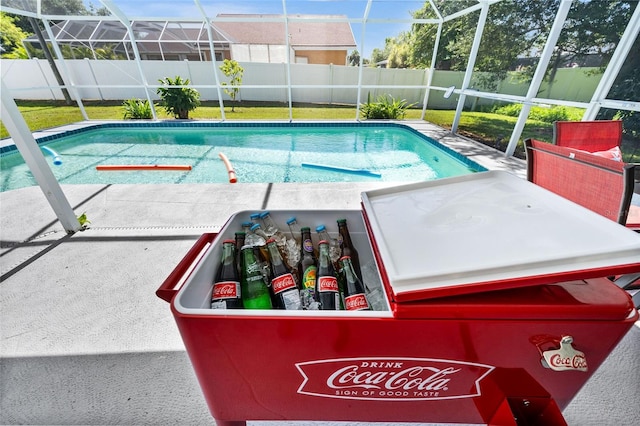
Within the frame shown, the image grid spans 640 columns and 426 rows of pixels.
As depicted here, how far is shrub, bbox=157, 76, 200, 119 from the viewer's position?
263 inches

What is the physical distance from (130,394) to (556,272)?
139cm

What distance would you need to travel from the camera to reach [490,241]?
52cm

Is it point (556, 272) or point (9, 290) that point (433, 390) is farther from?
point (9, 290)

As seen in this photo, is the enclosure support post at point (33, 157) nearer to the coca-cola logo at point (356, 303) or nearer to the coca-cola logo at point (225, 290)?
the coca-cola logo at point (225, 290)

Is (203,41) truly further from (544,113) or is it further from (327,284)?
(327,284)

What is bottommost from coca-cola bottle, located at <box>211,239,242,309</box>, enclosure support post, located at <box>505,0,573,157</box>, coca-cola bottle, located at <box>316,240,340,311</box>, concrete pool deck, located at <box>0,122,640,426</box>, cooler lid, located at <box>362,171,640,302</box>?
concrete pool deck, located at <box>0,122,640,426</box>

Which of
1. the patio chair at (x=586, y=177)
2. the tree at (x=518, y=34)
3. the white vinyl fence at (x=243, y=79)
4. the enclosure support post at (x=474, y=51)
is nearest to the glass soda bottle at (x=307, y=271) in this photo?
the patio chair at (x=586, y=177)

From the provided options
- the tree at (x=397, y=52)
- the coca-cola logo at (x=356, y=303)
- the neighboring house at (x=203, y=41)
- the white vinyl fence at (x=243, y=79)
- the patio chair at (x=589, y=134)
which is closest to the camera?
the coca-cola logo at (x=356, y=303)

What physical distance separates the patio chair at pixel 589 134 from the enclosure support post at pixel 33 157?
348 cm

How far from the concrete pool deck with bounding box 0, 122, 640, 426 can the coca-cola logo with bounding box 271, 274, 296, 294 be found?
542 millimetres

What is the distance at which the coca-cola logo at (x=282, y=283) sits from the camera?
74 cm

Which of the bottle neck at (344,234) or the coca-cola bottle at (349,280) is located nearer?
the coca-cola bottle at (349,280)

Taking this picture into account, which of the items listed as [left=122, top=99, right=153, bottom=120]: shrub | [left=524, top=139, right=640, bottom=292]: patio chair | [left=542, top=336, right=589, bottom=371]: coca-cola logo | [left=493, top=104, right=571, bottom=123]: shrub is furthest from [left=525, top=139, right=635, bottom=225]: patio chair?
[left=122, top=99, right=153, bottom=120]: shrub

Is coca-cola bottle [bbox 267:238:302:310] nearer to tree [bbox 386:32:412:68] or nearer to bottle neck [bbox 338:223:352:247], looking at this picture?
bottle neck [bbox 338:223:352:247]
